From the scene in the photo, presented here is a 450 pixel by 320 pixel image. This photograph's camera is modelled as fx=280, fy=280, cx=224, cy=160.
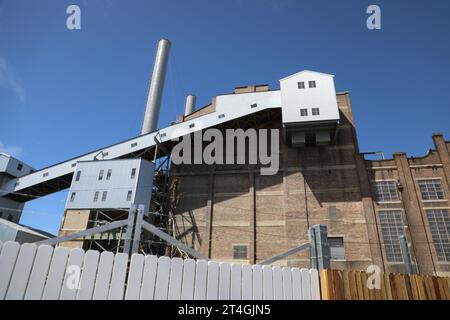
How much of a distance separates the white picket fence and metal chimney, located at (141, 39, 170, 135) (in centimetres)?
3072

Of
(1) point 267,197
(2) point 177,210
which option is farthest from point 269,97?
(2) point 177,210

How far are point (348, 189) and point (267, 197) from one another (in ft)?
24.6

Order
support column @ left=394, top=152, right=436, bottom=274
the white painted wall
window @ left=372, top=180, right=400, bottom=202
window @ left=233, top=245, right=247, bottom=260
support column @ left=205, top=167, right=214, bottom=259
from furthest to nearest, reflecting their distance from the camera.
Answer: support column @ left=205, top=167, right=214, bottom=259 < window @ left=233, top=245, right=247, bottom=260 < the white painted wall < window @ left=372, top=180, right=400, bottom=202 < support column @ left=394, top=152, right=436, bottom=274

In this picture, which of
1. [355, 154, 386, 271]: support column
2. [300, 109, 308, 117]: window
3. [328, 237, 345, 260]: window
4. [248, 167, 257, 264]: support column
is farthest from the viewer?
[300, 109, 308, 117]: window

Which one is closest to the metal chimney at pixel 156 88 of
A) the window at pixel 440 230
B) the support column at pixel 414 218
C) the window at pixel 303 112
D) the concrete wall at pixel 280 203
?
the concrete wall at pixel 280 203

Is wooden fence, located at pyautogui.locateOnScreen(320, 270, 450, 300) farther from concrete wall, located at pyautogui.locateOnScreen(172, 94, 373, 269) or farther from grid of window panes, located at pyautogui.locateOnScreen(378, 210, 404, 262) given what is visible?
grid of window panes, located at pyautogui.locateOnScreen(378, 210, 404, 262)

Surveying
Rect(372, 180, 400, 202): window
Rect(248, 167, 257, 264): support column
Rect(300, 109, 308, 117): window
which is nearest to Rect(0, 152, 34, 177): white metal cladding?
Rect(248, 167, 257, 264): support column

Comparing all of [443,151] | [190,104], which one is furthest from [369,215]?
[190,104]

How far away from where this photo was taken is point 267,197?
91.0ft

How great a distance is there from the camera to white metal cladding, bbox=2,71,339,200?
2633 cm

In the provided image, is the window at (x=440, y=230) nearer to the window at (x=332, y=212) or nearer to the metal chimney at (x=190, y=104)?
the window at (x=332, y=212)

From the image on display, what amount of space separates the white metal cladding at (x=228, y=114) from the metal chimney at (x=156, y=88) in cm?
551
